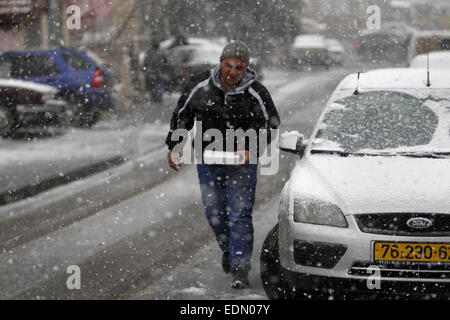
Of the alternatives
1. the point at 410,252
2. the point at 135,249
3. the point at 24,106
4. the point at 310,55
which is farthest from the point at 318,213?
the point at 310,55

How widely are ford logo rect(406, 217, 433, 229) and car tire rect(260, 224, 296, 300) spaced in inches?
36.4

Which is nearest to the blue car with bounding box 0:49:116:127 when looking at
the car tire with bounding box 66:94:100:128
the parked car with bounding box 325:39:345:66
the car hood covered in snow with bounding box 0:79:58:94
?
the car tire with bounding box 66:94:100:128

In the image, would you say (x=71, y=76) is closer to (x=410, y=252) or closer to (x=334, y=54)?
(x=410, y=252)

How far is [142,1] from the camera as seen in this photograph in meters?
24.8

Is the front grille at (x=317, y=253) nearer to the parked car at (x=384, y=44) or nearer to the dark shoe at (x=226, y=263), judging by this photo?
the dark shoe at (x=226, y=263)

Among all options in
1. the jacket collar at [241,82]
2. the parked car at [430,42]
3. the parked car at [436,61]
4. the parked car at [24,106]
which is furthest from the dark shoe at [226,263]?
the parked car at [430,42]

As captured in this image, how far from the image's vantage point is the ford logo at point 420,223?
504cm

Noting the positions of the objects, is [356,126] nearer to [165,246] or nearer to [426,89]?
[426,89]

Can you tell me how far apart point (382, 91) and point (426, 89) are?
0.35 metres

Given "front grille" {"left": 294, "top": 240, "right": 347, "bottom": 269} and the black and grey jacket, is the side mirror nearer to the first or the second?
the black and grey jacket

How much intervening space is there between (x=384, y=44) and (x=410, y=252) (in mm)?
35968
